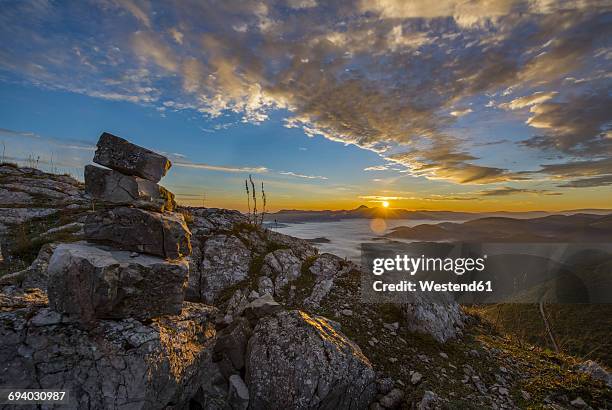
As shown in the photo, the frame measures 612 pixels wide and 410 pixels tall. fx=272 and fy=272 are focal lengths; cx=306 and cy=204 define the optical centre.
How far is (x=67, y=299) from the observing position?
741 cm

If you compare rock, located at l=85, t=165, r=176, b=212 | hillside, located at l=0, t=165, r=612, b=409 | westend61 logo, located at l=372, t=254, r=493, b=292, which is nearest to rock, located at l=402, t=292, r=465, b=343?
hillside, located at l=0, t=165, r=612, b=409

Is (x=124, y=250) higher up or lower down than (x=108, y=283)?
higher up

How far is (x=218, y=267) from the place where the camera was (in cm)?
1512

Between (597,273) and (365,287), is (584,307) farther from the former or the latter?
(365,287)

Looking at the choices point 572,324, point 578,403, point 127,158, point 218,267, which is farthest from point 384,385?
point 572,324

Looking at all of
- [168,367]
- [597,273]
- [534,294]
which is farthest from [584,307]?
[168,367]

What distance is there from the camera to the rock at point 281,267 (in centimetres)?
1564

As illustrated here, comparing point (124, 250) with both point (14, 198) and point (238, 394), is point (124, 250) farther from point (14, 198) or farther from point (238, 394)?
point (14, 198)

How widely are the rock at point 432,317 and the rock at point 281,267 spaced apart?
6.44m

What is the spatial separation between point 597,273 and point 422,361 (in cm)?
14745

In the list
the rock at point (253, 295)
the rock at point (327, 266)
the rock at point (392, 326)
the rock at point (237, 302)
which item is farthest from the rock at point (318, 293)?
the rock at point (392, 326)

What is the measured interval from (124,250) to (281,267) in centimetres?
925

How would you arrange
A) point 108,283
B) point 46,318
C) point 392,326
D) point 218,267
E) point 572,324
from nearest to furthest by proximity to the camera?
1. point 46,318
2. point 108,283
3. point 392,326
4. point 218,267
5. point 572,324

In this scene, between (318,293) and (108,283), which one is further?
(318,293)
